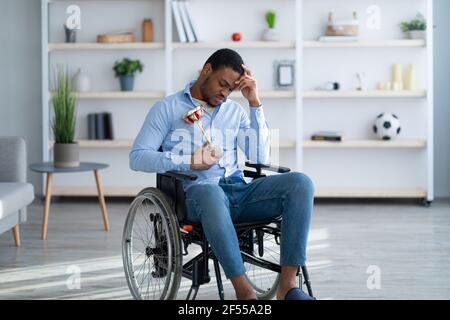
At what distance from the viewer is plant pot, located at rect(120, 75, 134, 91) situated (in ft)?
19.7

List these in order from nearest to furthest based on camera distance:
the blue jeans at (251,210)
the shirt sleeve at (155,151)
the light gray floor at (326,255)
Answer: the blue jeans at (251,210), the shirt sleeve at (155,151), the light gray floor at (326,255)

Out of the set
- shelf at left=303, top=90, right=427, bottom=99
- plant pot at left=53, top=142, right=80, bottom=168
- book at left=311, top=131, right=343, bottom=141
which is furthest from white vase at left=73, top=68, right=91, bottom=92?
book at left=311, top=131, right=343, bottom=141

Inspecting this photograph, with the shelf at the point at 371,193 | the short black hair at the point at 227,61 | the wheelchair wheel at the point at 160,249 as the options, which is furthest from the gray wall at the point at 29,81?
the short black hair at the point at 227,61

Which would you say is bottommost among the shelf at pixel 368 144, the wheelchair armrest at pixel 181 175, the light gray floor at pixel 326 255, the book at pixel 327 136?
the light gray floor at pixel 326 255

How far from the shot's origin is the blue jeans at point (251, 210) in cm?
287

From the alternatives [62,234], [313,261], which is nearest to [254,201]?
[313,261]

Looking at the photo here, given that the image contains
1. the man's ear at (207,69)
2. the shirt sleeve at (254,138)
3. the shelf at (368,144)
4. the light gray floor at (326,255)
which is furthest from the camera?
the shelf at (368,144)

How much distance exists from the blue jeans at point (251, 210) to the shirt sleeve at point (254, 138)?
0.72 ft

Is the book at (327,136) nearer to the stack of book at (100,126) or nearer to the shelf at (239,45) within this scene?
the shelf at (239,45)

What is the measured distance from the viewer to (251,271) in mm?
3879

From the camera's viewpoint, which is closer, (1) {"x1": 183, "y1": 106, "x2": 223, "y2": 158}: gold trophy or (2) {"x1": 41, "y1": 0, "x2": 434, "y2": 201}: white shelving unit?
(1) {"x1": 183, "y1": 106, "x2": 223, "y2": 158}: gold trophy

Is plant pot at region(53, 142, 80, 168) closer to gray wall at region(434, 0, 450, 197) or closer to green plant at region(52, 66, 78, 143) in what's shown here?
green plant at region(52, 66, 78, 143)

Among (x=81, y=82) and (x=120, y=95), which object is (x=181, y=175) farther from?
(x=81, y=82)

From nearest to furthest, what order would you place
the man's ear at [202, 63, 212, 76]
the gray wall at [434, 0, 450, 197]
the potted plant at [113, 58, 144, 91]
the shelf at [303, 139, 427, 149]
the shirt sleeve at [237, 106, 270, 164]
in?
the man's ear at [202, 63, 212, 76], the shirt sleeve at [237, 106, 270, 164], the shelf at [303, 139, 427, 149], the potted plant at [113, 58, 144, 91], the gray wall at [434, 0, 450, 197]
